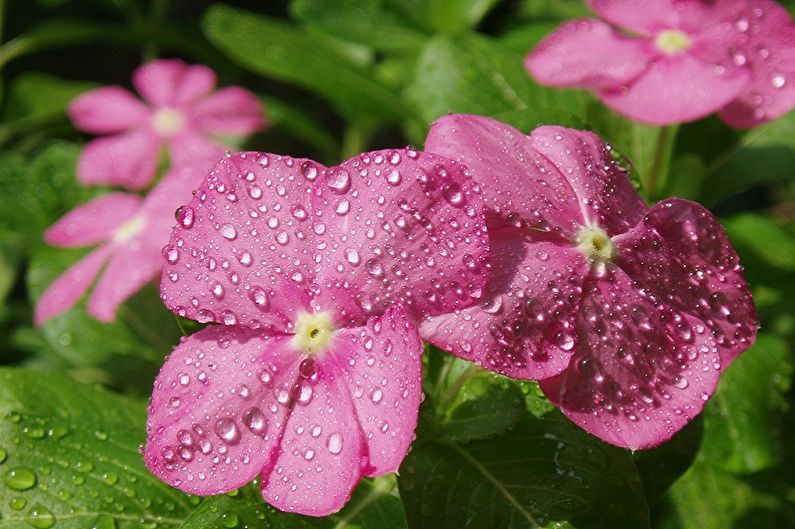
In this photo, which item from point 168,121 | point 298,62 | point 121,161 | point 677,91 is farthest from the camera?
point 168,121

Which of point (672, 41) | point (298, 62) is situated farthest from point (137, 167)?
point (672, 41)

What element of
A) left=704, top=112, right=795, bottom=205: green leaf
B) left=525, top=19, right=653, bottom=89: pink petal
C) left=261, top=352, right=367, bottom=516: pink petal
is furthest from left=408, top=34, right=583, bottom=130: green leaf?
left=261, top=352, right=367, bottom=516: pink petal

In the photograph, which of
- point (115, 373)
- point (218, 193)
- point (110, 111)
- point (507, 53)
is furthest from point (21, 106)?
point (218, 193)

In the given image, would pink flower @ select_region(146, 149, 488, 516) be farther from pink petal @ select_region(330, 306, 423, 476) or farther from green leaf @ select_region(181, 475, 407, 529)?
green leaf @ select_region(181, 475, 407, 529)

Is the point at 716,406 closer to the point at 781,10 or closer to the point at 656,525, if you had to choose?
the point at 656,525

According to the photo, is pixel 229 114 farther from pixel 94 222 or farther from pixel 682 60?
pixel 682 60

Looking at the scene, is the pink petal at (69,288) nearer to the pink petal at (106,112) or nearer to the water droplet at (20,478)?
the water droplet at (20,478)
